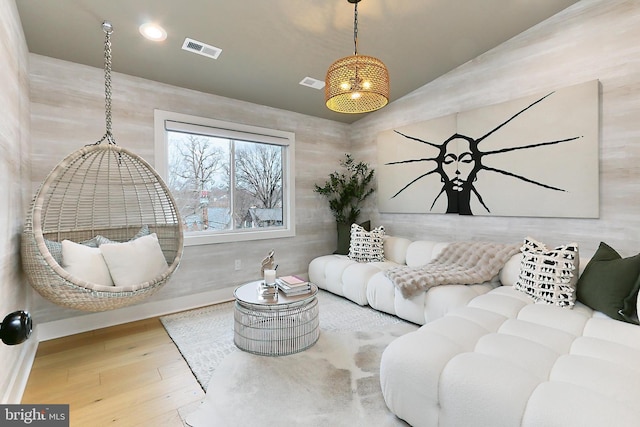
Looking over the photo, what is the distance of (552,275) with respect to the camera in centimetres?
219

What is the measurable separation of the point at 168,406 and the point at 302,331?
3.22ft

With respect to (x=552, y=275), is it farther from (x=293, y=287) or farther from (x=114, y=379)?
(x=114, y=379)

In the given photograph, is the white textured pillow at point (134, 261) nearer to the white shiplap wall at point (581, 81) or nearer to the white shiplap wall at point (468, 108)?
the white shiplap wall at point (468, 108)

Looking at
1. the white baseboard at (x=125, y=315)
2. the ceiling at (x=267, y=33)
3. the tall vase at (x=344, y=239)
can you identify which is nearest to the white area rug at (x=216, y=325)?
the white baseboard at (x=125, y=315)

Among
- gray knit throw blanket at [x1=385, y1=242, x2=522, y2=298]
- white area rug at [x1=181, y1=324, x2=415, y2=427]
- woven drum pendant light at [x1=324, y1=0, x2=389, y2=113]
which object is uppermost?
woven drum pendant light at [x1=324, y1=0, x2=389, y2=113]

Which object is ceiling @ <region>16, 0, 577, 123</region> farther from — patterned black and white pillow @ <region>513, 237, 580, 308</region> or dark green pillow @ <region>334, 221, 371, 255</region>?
patterned black and white pillow @ <region>513, 237, 580, 308</region>

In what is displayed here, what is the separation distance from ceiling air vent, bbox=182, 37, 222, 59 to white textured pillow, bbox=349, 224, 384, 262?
100 inches

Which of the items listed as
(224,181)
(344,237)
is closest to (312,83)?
(224,181)

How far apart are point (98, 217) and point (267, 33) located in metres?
2.30

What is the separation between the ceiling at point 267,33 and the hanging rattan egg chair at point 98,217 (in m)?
0.28

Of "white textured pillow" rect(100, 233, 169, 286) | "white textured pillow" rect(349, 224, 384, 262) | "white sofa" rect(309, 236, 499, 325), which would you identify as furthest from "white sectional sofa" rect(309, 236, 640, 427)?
"white textured pillow" rect(100, 233, 169, 286)

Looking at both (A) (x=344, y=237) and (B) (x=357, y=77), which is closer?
(B) (x=357, y=77)

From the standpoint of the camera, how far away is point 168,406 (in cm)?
174

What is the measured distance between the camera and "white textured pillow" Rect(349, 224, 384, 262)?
3764mm
